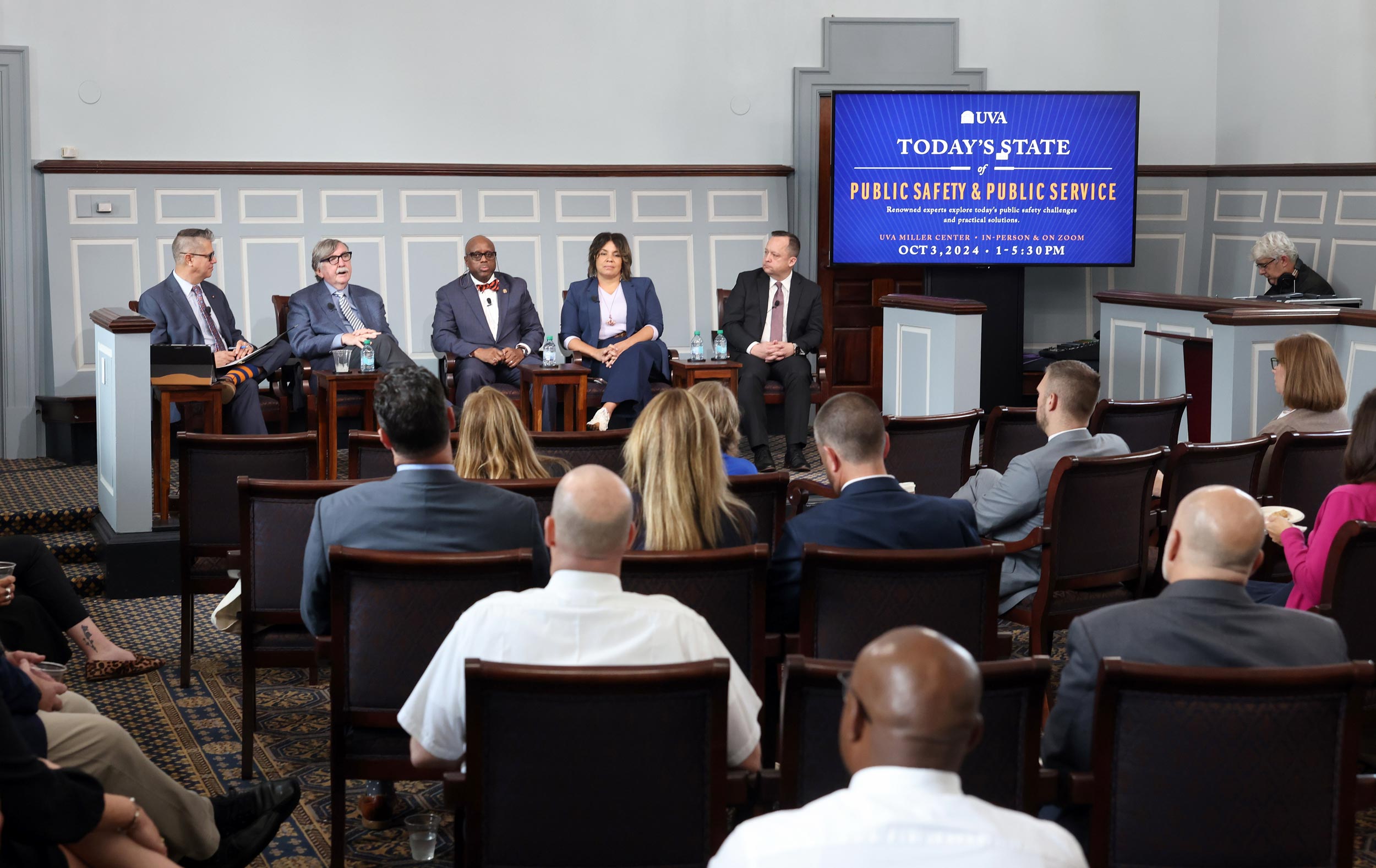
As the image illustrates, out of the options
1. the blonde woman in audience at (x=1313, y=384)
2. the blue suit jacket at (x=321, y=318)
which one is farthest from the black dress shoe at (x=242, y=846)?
the blue suit jacket at (x=321, y=318)

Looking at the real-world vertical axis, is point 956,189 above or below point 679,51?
below

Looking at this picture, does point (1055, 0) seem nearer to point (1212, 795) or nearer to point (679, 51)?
point (679, 51)

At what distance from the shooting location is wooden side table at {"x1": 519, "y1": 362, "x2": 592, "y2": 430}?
673 cm

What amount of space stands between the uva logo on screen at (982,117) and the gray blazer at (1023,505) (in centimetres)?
487

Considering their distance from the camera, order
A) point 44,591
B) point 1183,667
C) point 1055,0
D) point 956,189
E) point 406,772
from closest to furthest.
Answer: point 1183,667
point 406,772
point 44,591
point 956,189
point 1055,0

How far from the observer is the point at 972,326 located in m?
6.53

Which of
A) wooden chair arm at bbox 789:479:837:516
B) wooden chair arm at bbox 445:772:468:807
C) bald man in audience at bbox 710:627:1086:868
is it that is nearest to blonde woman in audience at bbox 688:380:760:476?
wooden chair arm at bbox 789:479:837:516

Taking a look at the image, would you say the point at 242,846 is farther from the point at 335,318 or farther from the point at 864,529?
the point at 335,318

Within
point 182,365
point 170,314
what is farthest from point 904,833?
point 170,314

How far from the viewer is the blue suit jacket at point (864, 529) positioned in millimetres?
2945

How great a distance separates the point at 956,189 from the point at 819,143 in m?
0.89

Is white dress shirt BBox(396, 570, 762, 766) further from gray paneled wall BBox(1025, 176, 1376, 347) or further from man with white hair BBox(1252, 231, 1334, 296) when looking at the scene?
gray paneled wall BBox(1025, 176, 1376, 347)

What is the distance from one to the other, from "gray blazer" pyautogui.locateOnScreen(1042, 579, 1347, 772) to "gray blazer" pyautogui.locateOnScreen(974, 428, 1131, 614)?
1.47m

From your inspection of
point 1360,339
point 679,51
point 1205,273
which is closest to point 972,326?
point 1360,339
